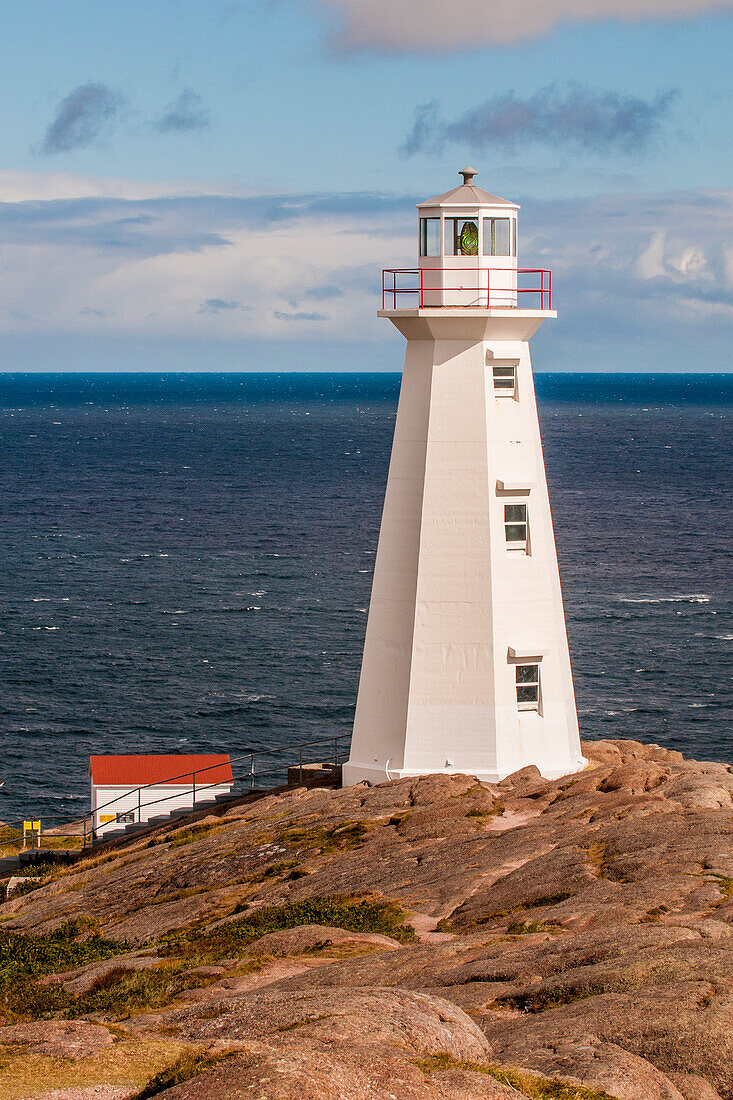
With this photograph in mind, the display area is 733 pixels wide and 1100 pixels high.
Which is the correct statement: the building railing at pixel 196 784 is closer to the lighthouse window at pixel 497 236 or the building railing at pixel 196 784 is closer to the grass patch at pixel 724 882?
the lighthouse window at pixel 497 236

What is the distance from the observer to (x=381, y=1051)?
11.0 meters

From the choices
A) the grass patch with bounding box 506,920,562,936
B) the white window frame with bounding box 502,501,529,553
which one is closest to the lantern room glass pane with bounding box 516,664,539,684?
the white window frame with bounding box 502,501,529,553

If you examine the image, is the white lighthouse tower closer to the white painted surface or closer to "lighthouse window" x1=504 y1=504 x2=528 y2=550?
"lighthouse window" x1=504 y1=504 x2=528 y2=550

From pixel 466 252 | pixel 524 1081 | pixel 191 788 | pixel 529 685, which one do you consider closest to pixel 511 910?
pixel 524 1081

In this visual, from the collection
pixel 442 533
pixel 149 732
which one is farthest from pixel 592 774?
pixel 149 732

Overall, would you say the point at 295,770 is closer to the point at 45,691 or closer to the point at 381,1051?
the point at 381,1051

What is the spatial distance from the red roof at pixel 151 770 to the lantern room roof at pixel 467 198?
23706 mm

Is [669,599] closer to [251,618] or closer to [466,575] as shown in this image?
[251,618]

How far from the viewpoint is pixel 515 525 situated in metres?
28.1

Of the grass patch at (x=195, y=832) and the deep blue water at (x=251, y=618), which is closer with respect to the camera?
the grass patch at (x=195, y=832)

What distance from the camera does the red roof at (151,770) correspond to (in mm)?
45938

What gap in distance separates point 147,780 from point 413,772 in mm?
20452

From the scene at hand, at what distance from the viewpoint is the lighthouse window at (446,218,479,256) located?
91.3 ft

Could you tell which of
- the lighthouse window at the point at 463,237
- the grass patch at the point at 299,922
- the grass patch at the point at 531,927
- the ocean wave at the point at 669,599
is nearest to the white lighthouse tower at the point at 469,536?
the lighthouse window at the point at 463,237
